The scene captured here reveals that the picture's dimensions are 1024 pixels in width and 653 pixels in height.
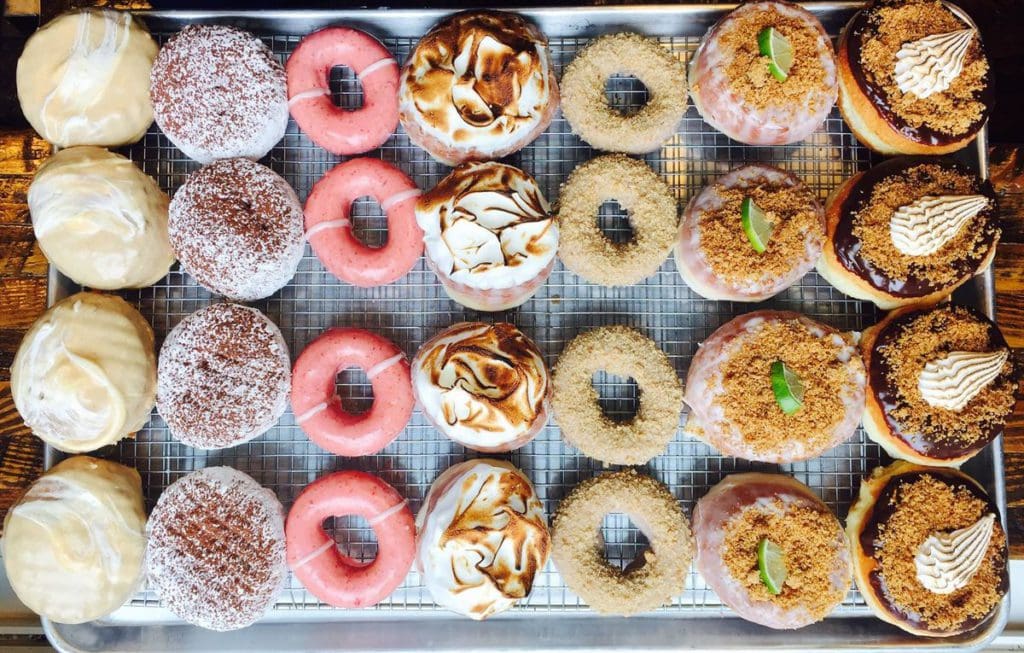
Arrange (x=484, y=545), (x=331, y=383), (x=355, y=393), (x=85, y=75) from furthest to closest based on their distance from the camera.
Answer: (x=355, y=393)
(x=331, y=383)
(x=85, y=75)
(x=484, y=545)

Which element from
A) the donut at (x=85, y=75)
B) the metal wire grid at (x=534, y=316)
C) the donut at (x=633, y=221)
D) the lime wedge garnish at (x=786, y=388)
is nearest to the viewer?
the lime wedge garnish at (x=786, y=388)

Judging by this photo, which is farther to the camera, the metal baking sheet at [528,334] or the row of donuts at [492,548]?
the metal baking sheet at [528,334]

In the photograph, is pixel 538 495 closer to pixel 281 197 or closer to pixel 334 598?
pixel 334 598

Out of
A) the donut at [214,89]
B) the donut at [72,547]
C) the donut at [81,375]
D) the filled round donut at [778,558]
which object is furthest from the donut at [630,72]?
the donut at [72,547]

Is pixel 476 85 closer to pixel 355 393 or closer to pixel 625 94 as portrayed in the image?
pixel 625 94

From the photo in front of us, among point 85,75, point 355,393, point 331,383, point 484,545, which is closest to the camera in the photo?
point 484,545

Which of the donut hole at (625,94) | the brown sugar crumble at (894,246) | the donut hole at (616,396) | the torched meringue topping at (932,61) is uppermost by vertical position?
the torched meringue topping at (932,61)

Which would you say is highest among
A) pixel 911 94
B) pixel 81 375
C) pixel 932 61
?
pixel 932 61

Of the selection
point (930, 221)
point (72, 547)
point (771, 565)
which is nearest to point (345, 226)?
point (72, 547)

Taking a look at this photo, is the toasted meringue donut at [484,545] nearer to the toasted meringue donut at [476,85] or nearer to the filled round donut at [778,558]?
the filled round donut at [778,558]
